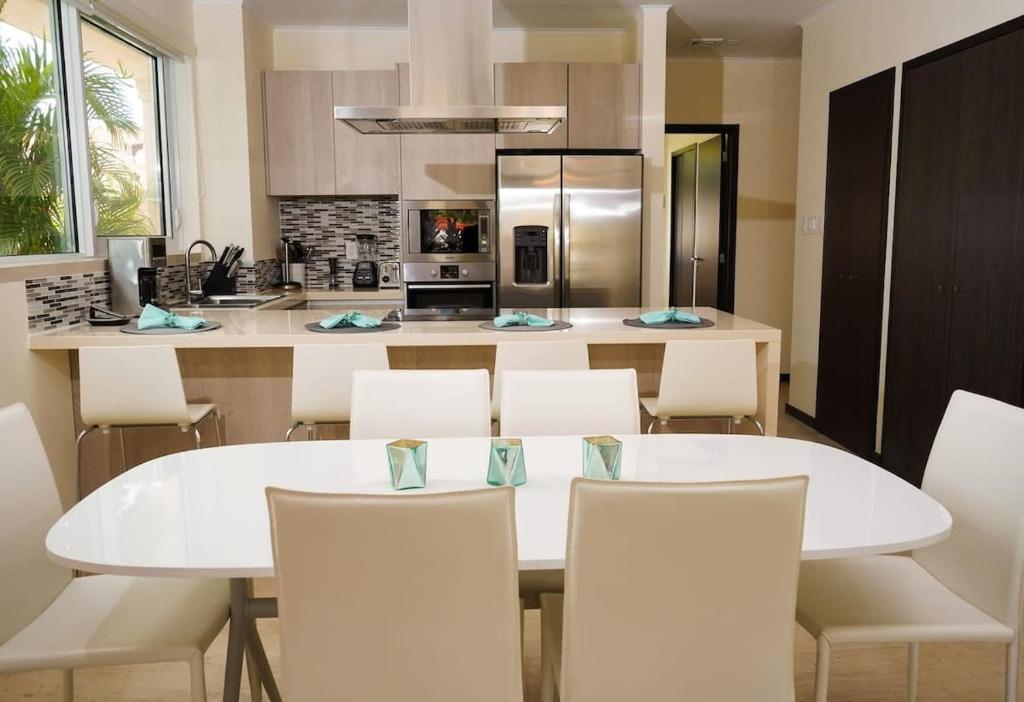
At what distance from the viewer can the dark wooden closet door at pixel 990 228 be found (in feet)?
10.9

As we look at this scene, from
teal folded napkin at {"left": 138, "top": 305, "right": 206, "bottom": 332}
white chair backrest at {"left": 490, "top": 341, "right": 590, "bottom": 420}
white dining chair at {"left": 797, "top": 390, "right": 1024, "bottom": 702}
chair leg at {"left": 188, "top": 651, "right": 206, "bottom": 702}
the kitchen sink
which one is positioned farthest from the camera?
the kitchen sink

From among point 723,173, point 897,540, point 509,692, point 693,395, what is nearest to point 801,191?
point 723,173

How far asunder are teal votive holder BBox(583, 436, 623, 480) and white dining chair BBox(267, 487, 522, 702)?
471 millimetres

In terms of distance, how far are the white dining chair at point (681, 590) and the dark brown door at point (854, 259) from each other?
351 cm

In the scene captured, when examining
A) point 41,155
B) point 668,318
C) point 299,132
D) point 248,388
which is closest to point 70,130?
point 41,155

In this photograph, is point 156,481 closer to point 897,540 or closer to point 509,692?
point 509,692

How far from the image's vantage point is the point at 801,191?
5465 mm

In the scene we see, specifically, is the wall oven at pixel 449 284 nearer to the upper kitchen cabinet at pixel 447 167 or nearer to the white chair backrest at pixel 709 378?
the upper kitchen cabinet at pixel 447 167

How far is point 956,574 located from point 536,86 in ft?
13.3

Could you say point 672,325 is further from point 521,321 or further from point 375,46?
point 375,46

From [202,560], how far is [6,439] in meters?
0.72

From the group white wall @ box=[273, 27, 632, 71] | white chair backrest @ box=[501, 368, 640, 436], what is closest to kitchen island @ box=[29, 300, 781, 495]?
white chair backrest @ box=[501, 368, 640, 436]

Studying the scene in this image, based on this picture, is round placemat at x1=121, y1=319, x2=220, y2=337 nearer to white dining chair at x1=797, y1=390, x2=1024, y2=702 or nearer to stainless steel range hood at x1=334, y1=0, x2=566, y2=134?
stainless steel range hood at x1=334, y1=0, x2=566, y2=134

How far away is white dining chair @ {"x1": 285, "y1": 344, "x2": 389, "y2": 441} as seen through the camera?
9.30ft
